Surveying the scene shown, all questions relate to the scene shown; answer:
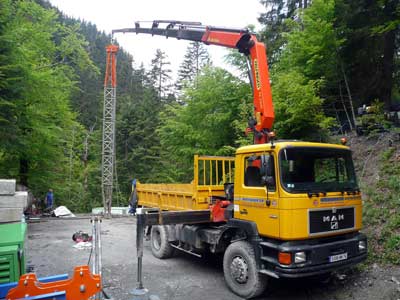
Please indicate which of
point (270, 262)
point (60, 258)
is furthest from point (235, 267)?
point (60, 258)

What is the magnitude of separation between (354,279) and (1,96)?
10.4 meters

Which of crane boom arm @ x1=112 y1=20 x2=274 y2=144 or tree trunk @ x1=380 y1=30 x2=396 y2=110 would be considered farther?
tree trunk @ x1=380 y1=30 x2=396 y2=110

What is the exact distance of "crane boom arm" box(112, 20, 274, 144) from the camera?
655cm

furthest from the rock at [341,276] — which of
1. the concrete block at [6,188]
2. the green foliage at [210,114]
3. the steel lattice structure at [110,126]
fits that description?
the steel lattice structure at [110,126]

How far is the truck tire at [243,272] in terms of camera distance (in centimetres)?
479

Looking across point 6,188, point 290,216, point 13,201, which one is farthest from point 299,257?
point 6,188

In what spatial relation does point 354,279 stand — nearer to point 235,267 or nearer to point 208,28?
point 235,267

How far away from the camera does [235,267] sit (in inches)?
201

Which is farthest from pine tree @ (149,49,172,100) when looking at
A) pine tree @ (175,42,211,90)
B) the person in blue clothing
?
the person in blue clothing

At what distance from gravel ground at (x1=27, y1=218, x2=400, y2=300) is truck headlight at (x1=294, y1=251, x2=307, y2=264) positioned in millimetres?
1077

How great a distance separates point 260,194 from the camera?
4859mm

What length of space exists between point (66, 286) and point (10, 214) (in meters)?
2.20

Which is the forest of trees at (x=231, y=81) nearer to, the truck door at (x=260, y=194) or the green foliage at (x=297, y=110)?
A: the green foliage at (x=297, y=110)

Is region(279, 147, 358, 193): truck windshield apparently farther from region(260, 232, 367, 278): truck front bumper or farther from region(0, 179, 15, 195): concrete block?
region(0, 179, 15, 195): concrete block
